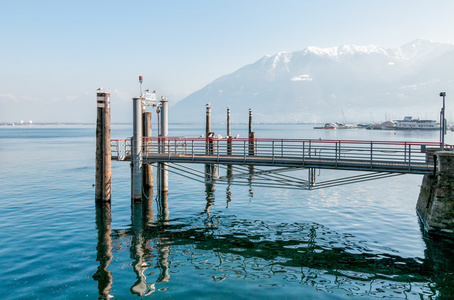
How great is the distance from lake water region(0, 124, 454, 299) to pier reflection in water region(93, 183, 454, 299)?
5cm

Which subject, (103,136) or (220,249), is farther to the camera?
(103,136)

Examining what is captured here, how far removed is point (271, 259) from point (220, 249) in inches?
98.8

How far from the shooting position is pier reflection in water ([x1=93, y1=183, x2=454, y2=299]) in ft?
40.6

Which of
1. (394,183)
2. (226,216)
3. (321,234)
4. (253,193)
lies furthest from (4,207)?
(394,183)

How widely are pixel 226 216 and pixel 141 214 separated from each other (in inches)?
208

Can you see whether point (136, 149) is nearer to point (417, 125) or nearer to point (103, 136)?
point (103, 136)

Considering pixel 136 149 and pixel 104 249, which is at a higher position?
pixel 136 149

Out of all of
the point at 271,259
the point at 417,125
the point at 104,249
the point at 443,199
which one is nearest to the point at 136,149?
the point at 104,249

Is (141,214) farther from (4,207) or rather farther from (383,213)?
(383,213)

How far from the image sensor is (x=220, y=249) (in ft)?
52.9

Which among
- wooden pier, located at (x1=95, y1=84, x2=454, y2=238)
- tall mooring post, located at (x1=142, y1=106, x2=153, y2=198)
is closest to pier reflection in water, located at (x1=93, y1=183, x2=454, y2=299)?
wooden pier, located at (x1=95, y1=84, x2=454, y2=238)

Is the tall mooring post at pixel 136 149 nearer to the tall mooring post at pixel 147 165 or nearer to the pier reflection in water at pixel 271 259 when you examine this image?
the tall mooring post at pixel 147 165

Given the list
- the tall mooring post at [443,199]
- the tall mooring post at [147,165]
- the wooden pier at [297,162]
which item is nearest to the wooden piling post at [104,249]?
the wooden pier at [297,162]

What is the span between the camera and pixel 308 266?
1409cm
